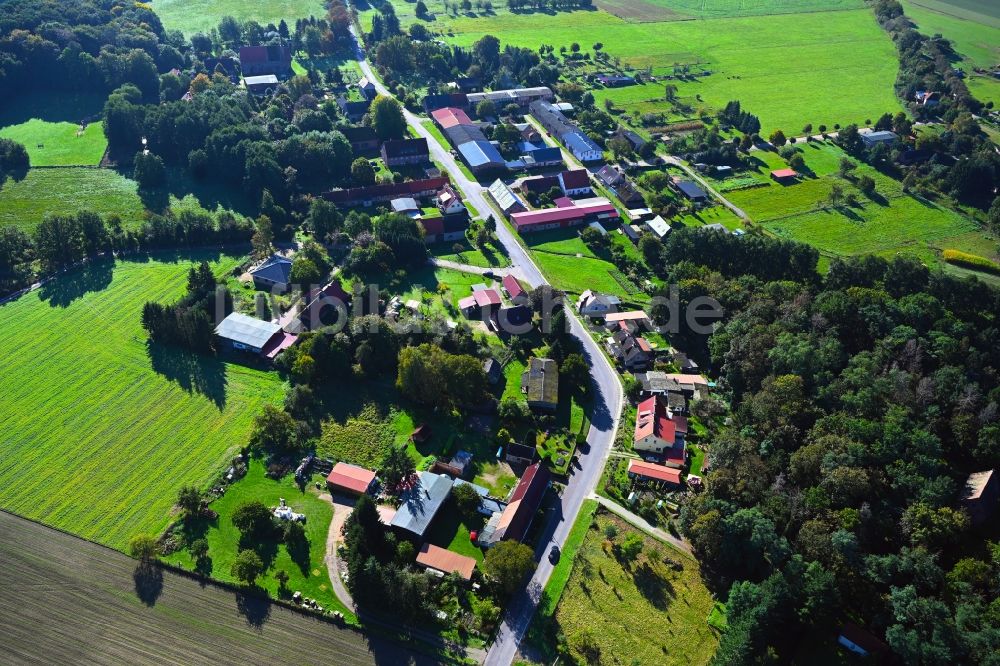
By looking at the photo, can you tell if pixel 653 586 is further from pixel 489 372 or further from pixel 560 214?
Answer: pixel 560 214

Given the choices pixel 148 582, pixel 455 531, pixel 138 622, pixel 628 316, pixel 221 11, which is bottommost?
pixel 138 622

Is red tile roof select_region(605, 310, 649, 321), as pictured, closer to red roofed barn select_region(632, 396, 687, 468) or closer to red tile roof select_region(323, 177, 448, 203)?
red roofed barn select_region(632, 396, 687, 468)

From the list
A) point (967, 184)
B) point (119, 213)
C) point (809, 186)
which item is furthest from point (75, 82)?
point (967, 184)

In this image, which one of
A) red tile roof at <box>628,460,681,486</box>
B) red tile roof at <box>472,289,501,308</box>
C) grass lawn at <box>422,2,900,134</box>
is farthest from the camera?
grass lawn at <box>422,2,900,134</box>

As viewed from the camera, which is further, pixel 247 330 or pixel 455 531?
pixel 247 330

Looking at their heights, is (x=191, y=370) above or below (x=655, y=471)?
below

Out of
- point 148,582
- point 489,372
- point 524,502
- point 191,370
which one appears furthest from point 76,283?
point 524,502

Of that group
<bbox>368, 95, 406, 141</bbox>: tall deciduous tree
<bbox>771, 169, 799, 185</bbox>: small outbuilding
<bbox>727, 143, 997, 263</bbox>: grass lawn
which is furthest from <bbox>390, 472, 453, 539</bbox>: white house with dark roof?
<bbox>771, 169, 799, 185</bbox>: small outbuilding
